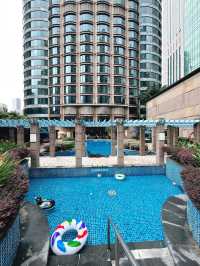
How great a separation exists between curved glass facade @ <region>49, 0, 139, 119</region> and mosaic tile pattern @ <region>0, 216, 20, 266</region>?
53.2m

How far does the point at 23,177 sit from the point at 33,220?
5.74ft

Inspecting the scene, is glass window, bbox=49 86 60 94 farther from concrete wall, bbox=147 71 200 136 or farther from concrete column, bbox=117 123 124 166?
concrete column, bbox=117 123 124 166

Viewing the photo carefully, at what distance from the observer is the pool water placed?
9281 mm

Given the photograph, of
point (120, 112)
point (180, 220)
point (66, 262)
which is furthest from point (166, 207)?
point (120, 112)

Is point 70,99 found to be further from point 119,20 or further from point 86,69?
point 119,20

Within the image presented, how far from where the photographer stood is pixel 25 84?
2938 inches

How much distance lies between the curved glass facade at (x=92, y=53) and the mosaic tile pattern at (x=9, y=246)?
53.2 meters

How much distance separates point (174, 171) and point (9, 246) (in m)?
13.4

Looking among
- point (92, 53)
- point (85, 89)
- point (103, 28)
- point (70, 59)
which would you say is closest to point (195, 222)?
point (85, 89)

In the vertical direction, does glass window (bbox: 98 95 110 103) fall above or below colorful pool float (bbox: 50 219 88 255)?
above

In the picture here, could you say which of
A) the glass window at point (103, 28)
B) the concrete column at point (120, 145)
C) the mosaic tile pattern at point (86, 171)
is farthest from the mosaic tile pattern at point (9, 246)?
the glass window at point (103, 28)

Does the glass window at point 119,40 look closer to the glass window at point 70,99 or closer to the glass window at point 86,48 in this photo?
the glass window at point 86,48

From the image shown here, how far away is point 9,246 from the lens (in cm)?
550

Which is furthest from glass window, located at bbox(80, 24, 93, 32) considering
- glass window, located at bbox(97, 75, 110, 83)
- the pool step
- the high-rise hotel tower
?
the pool step
